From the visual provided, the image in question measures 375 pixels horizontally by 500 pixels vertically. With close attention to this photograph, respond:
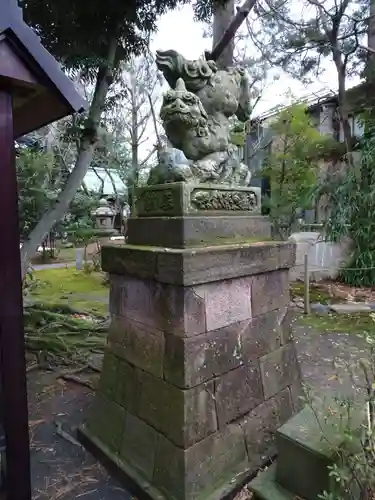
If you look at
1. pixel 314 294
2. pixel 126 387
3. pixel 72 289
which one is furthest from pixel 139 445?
pixel 72 289

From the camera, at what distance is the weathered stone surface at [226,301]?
6.85 ft

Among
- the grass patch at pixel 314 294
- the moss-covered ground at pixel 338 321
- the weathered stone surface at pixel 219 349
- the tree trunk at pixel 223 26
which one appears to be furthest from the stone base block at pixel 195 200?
the grass patch at pixel 314 294

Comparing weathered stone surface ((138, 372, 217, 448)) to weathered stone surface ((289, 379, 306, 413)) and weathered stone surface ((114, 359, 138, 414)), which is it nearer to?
weathered stone surface ((114, 359, 138, 414))

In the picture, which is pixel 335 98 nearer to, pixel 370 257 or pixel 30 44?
pixel 370 257

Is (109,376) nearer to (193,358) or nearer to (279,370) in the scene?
(193,358)

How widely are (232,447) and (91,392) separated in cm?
183

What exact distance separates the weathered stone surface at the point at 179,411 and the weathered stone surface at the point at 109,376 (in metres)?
0.36

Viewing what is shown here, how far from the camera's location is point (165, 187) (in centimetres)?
223

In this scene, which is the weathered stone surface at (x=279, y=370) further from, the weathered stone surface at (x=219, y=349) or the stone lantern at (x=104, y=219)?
the stone lantern at (x=104, y=219)

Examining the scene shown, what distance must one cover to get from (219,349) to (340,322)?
4.04 meters

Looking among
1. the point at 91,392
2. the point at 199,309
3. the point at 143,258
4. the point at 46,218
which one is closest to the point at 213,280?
the point at 199,309

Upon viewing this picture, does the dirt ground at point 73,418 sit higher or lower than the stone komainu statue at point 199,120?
lower

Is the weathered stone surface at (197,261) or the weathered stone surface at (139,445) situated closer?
the weathered stone surface at (197,261)

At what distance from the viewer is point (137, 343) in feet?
7.52
